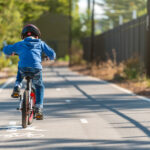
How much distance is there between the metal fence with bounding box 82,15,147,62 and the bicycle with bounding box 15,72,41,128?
17.0m

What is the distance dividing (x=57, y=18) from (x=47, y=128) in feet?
248

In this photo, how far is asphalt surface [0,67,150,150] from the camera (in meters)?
8.77

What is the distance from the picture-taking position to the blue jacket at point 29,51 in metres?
10.5

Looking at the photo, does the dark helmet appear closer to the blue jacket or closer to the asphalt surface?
the blue jacket

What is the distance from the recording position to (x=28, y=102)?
10336 mm

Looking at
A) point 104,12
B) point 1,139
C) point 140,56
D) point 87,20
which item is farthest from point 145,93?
point 104,12

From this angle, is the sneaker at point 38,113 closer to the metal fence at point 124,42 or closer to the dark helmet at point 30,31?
the dark helmet at point 30,31

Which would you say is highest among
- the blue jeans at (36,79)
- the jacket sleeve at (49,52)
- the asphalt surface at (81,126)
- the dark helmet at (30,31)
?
the dark helmet at (30,31)

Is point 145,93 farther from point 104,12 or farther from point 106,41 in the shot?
point 104,12

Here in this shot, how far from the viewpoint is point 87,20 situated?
85812mm

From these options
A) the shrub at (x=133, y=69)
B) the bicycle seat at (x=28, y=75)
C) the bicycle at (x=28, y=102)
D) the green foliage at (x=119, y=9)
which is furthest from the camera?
the green foliage at (x=119, y=9)

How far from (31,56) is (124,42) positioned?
24185mm

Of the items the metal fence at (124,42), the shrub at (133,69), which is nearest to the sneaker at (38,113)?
the shrub at (133,69)

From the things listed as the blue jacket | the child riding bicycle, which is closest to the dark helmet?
the child riding bicycle
